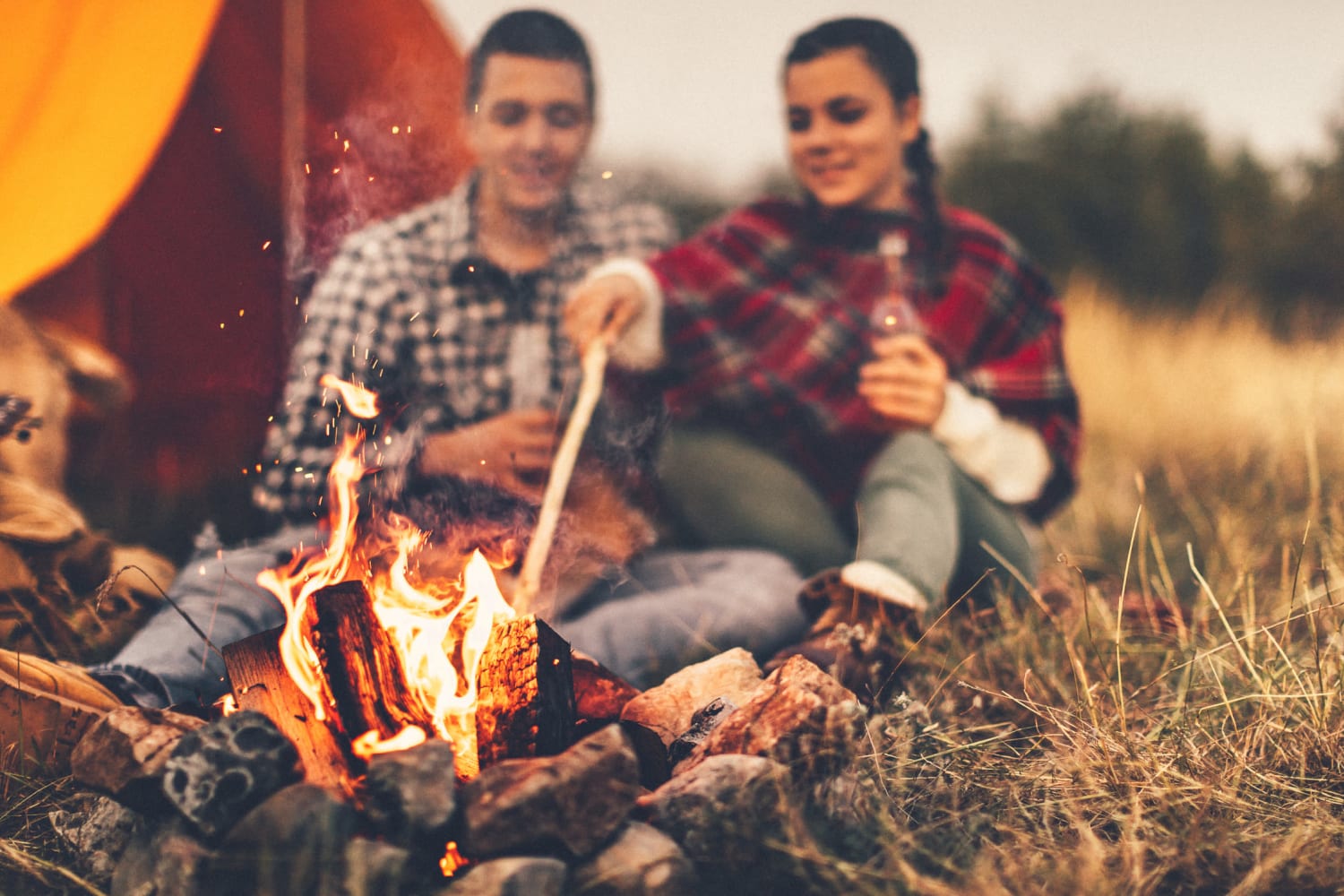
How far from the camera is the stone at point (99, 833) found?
4.32ft

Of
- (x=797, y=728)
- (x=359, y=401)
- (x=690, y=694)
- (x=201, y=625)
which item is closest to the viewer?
(x=797, y=728)

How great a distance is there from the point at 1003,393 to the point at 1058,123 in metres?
5.59

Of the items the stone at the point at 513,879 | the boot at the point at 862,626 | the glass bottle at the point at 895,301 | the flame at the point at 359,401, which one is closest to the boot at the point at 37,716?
the flame at the point at 359,401

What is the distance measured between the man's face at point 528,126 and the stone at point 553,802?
5.27ft

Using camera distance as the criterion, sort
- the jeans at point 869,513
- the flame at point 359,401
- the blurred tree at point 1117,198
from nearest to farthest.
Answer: the flame at point 359,401 → the jeans at point 869,513 → the blurred tree at point 1117,198

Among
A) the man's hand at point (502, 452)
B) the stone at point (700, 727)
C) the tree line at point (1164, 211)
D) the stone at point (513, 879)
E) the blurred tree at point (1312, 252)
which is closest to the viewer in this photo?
the stone at point (513, 879)

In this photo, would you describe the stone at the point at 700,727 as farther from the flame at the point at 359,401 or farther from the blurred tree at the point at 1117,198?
the blurred tree at the point at 1117,198

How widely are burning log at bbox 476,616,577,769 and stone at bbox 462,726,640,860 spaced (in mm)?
93

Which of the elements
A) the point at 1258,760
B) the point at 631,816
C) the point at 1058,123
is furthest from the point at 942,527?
the point at 1058,123

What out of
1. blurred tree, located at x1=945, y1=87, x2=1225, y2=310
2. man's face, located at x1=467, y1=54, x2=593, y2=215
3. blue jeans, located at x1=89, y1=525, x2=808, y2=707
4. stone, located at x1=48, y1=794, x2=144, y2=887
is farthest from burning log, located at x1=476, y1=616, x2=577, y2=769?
blurred tree, located at x1=945, y1=87, x2=1225, y2=310

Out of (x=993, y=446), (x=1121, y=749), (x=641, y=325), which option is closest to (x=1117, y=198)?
(x=993, y=446)

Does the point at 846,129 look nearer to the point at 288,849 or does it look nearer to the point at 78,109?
the point at 288,849

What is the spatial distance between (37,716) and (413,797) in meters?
0.71

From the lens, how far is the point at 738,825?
1.25 metres
